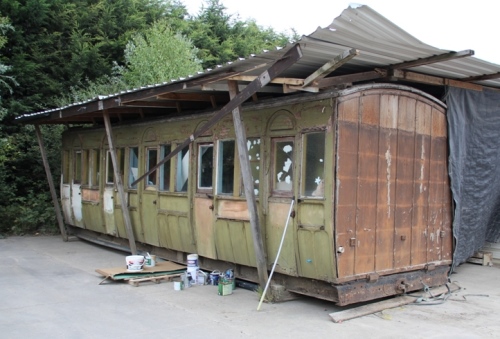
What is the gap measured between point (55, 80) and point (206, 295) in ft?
45.5

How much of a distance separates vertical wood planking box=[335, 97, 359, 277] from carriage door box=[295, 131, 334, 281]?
136mm

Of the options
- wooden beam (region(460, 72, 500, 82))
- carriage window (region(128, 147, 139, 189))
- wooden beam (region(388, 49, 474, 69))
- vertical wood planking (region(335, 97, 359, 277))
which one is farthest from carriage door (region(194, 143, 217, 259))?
wooden beam (region(460, 72, 500, 82))

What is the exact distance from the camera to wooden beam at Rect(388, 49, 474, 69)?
6.27 m

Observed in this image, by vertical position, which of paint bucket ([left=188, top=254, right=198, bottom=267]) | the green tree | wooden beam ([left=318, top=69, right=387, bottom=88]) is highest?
the green tree

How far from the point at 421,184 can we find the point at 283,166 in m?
2.21

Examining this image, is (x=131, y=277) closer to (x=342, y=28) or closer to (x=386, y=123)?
(x=386, y=123)

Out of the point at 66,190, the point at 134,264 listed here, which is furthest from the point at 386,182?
the point at 66,190

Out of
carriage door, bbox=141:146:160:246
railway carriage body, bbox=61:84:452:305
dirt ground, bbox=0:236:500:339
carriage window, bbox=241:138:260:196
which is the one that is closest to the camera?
dirt ground, bbox=0:236:500:339

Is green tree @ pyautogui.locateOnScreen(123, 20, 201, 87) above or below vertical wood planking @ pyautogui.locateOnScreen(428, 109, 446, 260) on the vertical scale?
above

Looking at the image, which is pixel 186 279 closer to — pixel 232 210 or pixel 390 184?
pixel 232 210

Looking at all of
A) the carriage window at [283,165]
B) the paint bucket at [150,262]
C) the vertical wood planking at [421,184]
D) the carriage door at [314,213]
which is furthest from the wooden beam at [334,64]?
the paint bucket at [150,262]

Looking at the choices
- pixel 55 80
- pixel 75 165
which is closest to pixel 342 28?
pixel 75 165

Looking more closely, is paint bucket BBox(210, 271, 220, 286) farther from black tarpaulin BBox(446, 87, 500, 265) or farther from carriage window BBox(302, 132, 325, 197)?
black tarpaulin BBox(446, 87, 500, 265)

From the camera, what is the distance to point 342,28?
5.32 meters
